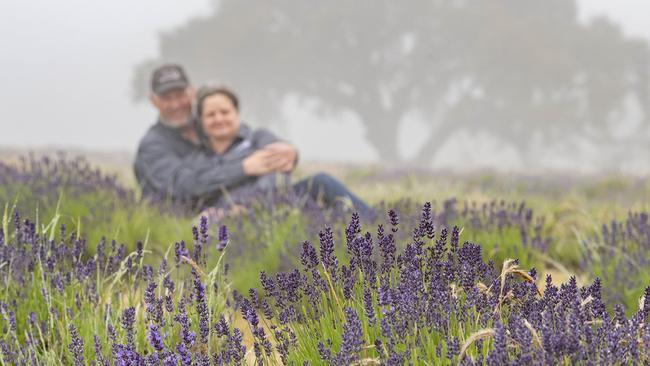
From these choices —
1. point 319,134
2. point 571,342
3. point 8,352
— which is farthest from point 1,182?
point 319,134

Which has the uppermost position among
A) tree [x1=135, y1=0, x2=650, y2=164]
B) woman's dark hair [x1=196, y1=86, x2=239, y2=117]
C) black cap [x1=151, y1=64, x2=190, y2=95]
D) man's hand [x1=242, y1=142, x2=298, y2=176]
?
tree [x1=135, y1=0, x2=650, y2=164]

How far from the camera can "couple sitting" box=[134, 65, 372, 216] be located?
16.8ft

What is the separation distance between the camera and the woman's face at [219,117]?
16.9 ft

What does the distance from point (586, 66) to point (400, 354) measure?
3071cm

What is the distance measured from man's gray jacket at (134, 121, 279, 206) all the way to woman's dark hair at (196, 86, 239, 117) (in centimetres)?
37

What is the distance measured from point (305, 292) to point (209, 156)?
12.5 ft

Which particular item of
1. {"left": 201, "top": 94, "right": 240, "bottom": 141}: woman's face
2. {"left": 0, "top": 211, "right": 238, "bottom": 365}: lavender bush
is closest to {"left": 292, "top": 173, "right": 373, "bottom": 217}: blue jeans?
{"left": 201, "top": 94, "right": 240, "bottom": 141}: woman's face

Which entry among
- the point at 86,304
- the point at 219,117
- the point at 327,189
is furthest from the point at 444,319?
the point at 219,117

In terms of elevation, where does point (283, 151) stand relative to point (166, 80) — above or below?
below

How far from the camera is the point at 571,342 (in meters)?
1.32

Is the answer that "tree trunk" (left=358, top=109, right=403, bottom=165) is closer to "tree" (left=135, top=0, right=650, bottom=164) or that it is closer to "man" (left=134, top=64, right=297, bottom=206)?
"tree" (left=135, top=0, right=650, bottom=164)

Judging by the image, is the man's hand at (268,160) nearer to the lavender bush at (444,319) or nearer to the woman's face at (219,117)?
the woman's face at (219,117)

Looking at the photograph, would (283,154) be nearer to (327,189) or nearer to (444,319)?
(327,189)

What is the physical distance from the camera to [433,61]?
30.7 metres
